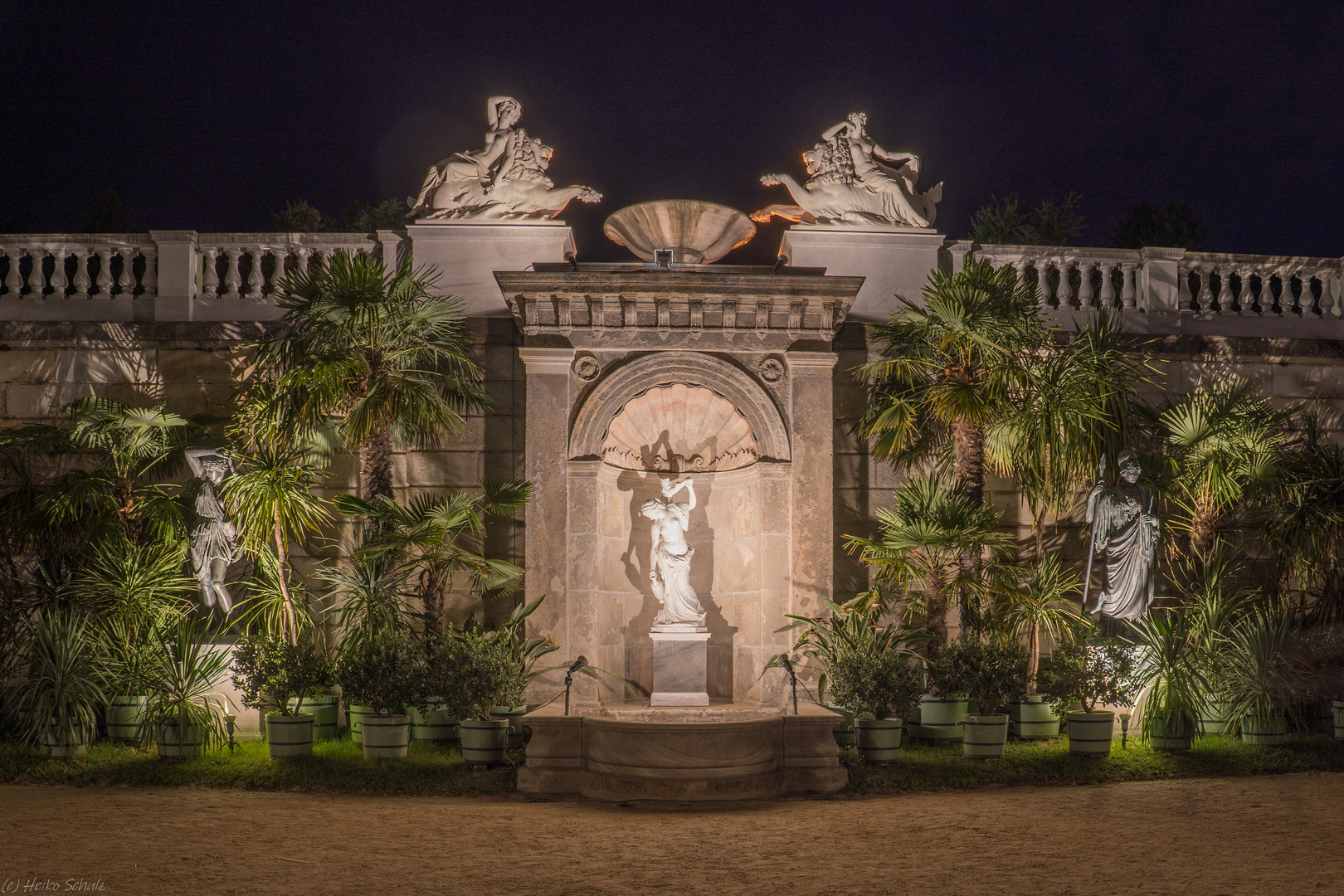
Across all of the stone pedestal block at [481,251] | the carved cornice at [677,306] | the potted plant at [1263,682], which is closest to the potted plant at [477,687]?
the carved cornice at [677,306]

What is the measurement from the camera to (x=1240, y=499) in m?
11.3

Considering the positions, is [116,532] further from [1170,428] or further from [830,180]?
[1170,428]

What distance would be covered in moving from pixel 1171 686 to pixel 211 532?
9004 millimetres

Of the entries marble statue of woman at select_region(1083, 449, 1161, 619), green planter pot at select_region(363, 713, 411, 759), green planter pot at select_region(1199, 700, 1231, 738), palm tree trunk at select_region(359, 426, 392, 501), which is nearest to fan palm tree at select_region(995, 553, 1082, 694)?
marble statue of woman at select_region(1083, 449, 1161, 619)

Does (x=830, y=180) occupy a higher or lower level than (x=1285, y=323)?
higher

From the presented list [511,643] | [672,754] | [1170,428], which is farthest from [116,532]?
[1170,428]

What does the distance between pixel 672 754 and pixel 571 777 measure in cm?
86

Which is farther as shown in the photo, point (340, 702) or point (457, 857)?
point (340, 702)

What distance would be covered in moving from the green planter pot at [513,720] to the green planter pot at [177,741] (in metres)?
2.54

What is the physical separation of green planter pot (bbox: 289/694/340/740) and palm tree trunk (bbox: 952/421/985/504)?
663 centimetres

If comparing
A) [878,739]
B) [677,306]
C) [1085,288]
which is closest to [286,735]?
[878,739]

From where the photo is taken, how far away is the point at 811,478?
451 inches

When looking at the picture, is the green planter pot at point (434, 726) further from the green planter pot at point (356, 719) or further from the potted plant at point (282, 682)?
the potted plant at point (282, 682)

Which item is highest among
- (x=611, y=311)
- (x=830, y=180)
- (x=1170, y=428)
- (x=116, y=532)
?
(x=830, y=180)
